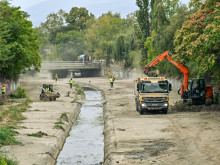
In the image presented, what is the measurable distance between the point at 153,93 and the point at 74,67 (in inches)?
3317

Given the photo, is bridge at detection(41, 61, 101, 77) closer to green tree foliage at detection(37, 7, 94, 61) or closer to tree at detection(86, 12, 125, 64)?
tree at detection(86, 12, 125, 64)

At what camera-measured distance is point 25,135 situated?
2403 cm

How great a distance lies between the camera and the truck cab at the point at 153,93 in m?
31.2

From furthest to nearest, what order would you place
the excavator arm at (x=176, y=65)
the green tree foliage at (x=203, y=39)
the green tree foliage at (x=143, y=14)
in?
the green tree foliage at (x=143, y=14) → the excavator arm at (x=176, y=65) → the green tree foliage at (x=203, y=39)

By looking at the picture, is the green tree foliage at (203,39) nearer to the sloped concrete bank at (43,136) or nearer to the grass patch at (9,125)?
the sloped concrete bank at (43,136)

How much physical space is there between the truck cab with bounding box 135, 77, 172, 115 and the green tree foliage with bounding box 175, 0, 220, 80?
7.90ft

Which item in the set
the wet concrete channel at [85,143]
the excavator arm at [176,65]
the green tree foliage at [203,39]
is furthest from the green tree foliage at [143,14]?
the green tree foliage at [203,39]

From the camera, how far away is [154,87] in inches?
1238

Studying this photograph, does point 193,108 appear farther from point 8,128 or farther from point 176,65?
point 8,128

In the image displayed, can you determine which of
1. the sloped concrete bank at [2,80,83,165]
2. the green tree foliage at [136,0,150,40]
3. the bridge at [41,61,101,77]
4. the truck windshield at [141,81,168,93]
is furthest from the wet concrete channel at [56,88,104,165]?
the bridge at [41,61,101,77]

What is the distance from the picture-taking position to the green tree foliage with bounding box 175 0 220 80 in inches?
986

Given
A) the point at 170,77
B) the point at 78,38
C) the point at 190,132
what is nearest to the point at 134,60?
the point at 170,77

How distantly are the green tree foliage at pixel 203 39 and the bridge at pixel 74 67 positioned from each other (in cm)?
8301

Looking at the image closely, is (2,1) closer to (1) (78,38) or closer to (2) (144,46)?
(2) (144,46)
